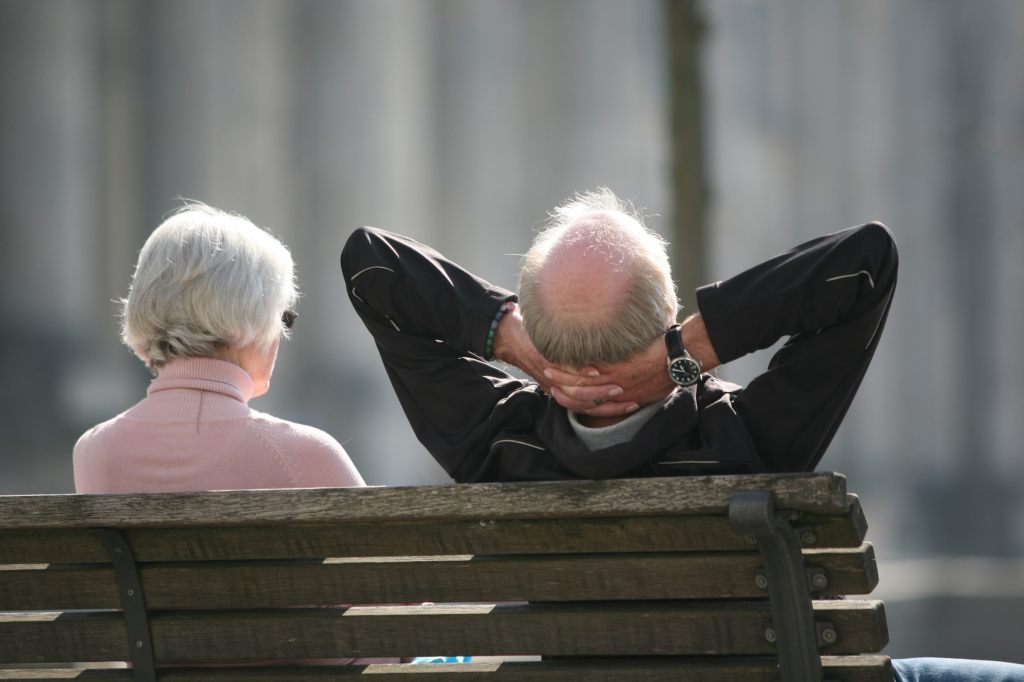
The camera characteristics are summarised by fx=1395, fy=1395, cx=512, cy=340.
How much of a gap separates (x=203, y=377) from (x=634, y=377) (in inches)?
33.0

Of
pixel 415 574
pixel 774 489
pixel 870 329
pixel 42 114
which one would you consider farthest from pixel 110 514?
pixel 42 114

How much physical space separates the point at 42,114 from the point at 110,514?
552 cm

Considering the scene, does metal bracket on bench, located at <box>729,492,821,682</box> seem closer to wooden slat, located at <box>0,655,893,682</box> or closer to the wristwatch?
wooden slat, located at <box>0,655,893,682</box>

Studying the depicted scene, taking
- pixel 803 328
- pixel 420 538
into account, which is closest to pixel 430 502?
pixel 420 538

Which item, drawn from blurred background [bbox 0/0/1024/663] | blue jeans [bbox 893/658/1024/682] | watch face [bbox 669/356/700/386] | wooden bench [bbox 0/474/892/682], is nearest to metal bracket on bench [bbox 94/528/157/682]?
wooden bench [bbox 0/474/892/682]

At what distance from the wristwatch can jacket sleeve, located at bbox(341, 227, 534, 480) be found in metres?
0.33

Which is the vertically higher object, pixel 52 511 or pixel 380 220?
pixel 380 220

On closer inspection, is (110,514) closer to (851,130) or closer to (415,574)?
(415,574)

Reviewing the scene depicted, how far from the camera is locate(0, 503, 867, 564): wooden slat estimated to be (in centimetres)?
183

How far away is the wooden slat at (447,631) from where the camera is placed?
1.84 metres

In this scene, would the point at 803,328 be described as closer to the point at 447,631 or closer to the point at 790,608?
the point at 790,608

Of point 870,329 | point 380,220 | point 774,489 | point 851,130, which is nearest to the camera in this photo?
point 774,489

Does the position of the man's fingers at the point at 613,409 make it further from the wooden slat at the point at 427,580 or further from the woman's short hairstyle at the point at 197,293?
the woman's short hairstyle at the point at 197,293

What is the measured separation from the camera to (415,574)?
1963mm
